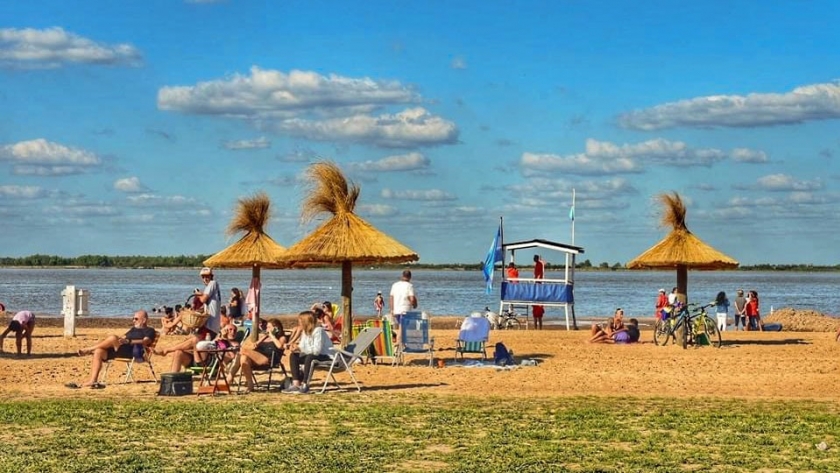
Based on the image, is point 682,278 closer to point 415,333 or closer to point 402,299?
point 402,299

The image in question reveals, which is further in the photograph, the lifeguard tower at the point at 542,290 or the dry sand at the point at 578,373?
the lifeguard tower at the point at 542,290

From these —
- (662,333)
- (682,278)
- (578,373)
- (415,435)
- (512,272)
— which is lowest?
(415,435)

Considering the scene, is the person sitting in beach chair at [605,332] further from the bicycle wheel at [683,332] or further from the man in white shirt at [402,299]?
the man in white shirt at [402,299]

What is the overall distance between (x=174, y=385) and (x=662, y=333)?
1098cm

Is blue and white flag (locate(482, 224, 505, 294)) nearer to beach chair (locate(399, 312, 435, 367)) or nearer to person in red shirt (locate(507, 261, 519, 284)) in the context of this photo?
person in red shirt (locate(507, 261, 519, 284))

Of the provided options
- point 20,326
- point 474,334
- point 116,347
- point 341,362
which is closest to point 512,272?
point 474,334

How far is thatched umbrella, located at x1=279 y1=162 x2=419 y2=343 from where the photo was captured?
651 inches

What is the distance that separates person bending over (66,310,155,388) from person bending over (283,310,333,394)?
179 cm

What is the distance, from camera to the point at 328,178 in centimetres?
1703

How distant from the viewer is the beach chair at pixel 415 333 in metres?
15.4

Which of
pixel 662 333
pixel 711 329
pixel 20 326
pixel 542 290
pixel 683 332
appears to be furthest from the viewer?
pixel 542 290

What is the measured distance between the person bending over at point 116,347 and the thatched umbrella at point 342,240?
3687 millimetres

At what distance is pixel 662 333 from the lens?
2080cm

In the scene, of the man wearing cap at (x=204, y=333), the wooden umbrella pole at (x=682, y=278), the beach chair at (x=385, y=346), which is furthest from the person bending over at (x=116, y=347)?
the wooden umbrella pole at (x=682, y=278)
